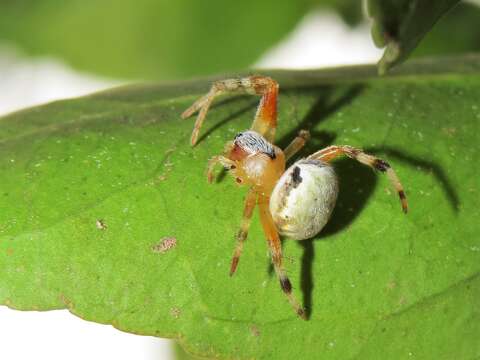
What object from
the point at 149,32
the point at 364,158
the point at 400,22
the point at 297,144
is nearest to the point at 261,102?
the point at 297,144

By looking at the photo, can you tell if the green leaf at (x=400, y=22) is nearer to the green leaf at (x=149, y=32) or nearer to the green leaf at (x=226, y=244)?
the green leaf at (x=226, y=244)

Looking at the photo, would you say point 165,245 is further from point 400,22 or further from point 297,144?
point 400,22

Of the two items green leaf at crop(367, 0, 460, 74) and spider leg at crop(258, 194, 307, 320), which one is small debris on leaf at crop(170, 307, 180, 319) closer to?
spider leg at crop(258, 194, 307, 320)

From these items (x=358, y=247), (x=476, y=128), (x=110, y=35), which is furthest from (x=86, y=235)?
(x=110, y=35)

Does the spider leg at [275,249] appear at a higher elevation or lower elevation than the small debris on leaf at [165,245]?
lower

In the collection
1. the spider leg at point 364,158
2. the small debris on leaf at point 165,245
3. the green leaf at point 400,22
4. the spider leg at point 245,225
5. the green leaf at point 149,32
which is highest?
the green leaf at point 400,22

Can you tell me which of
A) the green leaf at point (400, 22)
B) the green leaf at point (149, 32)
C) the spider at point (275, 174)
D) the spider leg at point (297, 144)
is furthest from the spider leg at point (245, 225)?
the green leaf at point (149, 32)

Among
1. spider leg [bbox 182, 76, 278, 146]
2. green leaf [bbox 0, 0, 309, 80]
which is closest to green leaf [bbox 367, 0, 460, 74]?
spider leg [bbox 182, 76, 278, 146]
